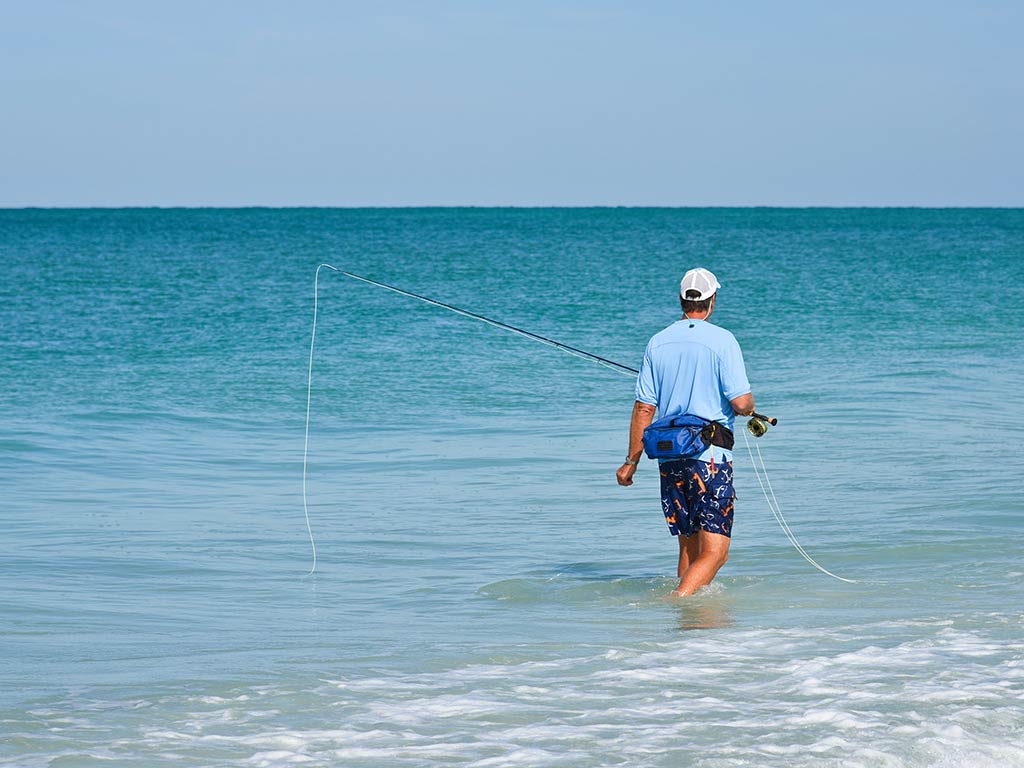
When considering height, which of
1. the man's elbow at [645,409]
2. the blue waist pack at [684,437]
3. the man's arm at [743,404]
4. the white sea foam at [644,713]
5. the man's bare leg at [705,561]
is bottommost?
the white sea foam at [644,713]

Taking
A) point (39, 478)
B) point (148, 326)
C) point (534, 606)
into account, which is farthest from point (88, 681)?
point (148, 326)

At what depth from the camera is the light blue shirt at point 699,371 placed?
217 inches

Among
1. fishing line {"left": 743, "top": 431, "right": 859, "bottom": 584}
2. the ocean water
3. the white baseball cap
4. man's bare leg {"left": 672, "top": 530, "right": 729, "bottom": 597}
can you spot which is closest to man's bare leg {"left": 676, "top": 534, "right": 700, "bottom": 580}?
man's bare leg {"left": 672, "top": 530, "right": 729, "bottom": 597}

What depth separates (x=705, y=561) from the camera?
5.77 metres

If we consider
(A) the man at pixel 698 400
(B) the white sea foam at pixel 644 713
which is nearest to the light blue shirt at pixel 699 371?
(A) the man at pixel 698 400

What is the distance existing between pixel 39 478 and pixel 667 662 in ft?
19.9

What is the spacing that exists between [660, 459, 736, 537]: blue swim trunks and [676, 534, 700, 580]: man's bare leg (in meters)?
0.07

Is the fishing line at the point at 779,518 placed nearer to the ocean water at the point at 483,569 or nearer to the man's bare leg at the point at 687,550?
the ocean water at the point at 483,569

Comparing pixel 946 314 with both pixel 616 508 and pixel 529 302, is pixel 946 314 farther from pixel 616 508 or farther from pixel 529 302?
pixel 616 508

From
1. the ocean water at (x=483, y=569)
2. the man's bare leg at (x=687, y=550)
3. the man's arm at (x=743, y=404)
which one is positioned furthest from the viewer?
the man's bare leg at (x=687, y=550)

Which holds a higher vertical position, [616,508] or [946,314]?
[946,314]

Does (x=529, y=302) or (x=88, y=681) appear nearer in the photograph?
(x=88, y=681)

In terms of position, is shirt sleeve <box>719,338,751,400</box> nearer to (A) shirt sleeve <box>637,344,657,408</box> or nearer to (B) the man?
(B) the man

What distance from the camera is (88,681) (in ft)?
15.8
